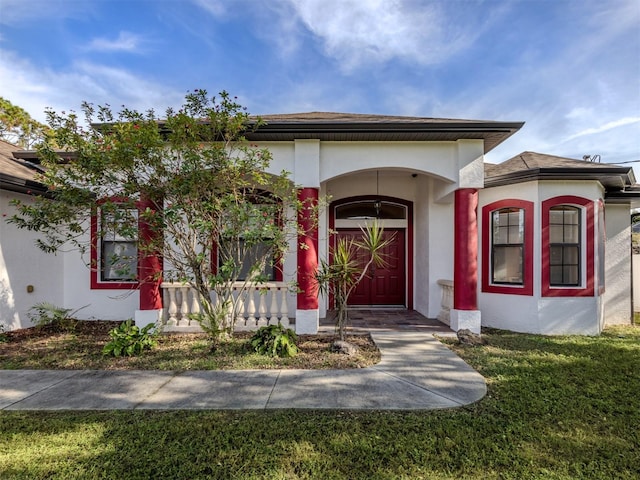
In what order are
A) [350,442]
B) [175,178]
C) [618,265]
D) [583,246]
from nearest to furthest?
[350,442]
[175,178]
[583,246]
[618,265]

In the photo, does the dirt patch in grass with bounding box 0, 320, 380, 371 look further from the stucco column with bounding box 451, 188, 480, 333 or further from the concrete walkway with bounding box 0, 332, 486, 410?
the stucco column with bounding box 451, 188, 480, 333

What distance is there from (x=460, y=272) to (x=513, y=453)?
400 centimetres

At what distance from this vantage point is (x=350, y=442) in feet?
9.05

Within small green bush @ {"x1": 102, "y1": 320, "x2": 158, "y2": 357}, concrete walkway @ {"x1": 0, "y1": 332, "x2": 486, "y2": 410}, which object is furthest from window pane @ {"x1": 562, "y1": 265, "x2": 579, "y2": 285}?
small green bush @ {"x1": 102, "y1": 320, "x2": 158, "y2": 357}

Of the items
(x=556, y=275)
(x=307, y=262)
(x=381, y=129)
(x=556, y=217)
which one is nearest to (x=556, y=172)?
(x=556, y=217)

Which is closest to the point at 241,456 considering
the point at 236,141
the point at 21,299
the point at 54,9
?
the point at 236,141

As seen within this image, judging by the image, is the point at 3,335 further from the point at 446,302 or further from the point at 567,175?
the point at 567,175

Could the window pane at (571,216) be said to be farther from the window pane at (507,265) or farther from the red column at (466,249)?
the red column at (466,249)

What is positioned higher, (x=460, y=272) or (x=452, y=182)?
(x=452, y=182)

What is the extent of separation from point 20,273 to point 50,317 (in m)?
1.13

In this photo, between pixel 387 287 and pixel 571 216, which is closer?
pixel 571 216

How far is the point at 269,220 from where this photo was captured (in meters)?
4.91

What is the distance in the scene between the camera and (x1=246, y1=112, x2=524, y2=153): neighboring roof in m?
5.80

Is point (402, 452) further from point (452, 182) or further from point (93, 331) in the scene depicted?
point (93, 331)
